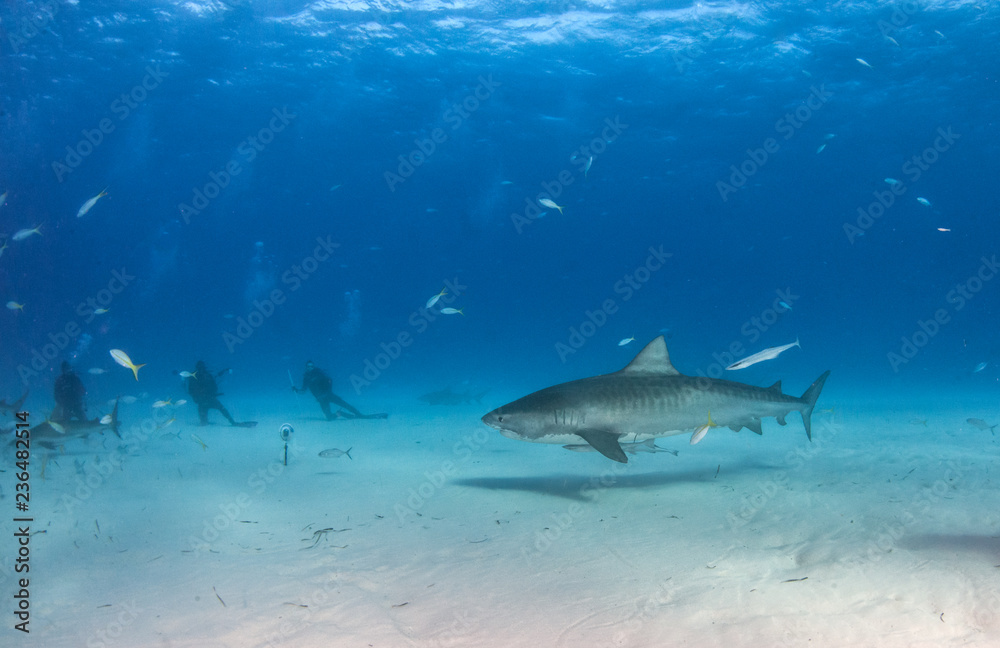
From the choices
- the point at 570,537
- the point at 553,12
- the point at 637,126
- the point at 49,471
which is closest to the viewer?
the point at 570,537

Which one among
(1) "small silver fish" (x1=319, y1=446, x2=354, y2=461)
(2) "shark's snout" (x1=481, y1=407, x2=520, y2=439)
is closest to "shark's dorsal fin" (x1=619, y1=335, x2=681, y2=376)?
(2) "shark's snout" (x1=481, y1=407, x2=520, y2=439)

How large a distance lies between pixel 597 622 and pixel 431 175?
54.8m

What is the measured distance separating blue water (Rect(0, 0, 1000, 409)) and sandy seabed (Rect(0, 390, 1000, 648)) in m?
22.9

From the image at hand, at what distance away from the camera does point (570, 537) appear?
5273 millimetres

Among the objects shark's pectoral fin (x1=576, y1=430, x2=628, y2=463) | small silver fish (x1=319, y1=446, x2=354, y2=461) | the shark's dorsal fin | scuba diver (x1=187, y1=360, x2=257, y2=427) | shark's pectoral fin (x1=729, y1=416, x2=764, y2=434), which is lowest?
scuba diver (x1=187, y1=360, x2=257, y2=427)

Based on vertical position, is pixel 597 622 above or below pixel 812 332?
above

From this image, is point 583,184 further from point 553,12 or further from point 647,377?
point 647,377

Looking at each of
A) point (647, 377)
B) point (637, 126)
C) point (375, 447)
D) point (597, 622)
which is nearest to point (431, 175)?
point (637, 126)

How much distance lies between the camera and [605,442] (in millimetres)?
6227

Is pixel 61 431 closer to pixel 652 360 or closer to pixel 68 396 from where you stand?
pixel 68 396

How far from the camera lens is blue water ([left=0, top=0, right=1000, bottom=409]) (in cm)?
2658

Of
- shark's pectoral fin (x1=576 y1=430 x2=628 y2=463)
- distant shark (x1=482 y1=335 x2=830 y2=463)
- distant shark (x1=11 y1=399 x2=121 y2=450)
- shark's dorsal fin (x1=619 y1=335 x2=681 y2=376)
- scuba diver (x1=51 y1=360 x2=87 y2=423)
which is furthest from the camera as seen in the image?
scuba diver (x1=51 y1=360 x2=87 y2=423)

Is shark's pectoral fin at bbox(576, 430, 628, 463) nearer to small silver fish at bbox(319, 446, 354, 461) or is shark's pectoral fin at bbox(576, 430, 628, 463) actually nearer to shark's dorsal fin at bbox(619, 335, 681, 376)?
shark's dorsal fin at bbox(619, 335, 681, 376)

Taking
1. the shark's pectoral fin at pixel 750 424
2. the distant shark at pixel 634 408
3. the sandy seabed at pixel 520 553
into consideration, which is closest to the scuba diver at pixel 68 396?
the sandy seabed at pixel 520 553
